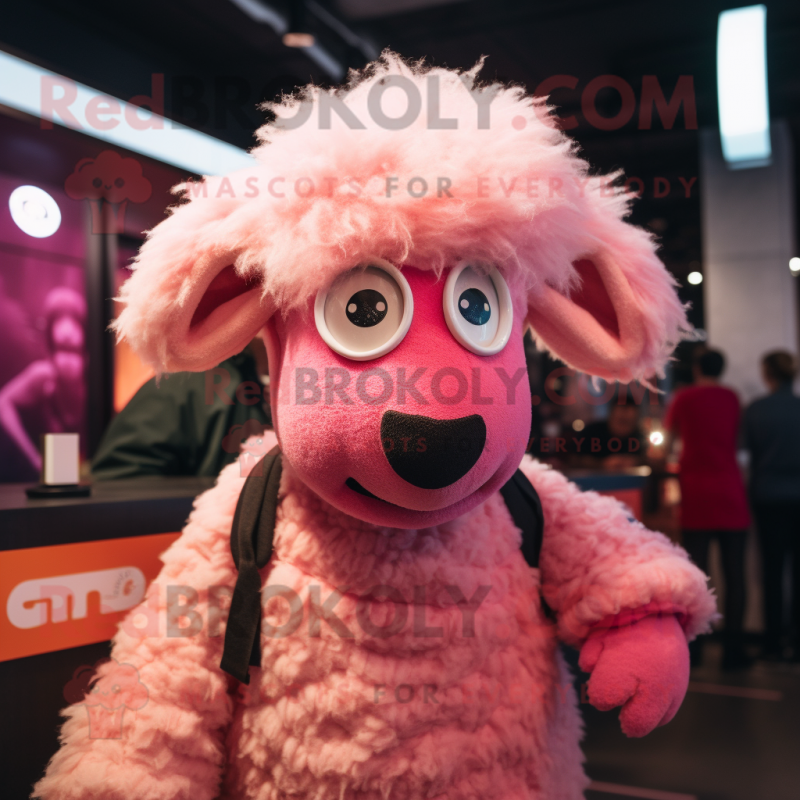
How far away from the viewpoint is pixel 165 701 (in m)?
0.80

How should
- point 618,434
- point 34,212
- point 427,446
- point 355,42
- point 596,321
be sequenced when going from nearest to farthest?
1. point 427,446
2. point 596,321
3. point 34,212
4. point 618,434
5. point 355,42

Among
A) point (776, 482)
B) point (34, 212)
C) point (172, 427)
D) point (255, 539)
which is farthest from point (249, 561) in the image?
point (776, 482)

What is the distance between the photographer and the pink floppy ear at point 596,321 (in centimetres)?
85

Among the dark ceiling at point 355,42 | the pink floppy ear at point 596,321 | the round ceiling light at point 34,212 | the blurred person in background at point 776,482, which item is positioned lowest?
the blurred person in background at point 776,482

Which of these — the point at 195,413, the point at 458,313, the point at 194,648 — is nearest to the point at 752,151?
the point at 195,413

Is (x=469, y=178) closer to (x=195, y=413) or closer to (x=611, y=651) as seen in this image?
(x=611, y=651)

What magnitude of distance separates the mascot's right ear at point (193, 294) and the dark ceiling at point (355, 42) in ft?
8.14

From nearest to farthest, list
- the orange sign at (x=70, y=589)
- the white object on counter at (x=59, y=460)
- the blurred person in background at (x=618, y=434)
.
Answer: the orange sign at (x=70, y=589) < the white object on counter at (x=59, y=460) < the blurred person in background at (x=618, y=434)

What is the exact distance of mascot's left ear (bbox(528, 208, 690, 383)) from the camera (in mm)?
852

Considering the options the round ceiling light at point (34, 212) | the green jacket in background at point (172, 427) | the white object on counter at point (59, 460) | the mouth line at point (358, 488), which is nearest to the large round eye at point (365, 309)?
the mouth line at point (358, 488)

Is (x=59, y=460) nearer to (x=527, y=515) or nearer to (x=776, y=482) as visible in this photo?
(x=527, y=515)

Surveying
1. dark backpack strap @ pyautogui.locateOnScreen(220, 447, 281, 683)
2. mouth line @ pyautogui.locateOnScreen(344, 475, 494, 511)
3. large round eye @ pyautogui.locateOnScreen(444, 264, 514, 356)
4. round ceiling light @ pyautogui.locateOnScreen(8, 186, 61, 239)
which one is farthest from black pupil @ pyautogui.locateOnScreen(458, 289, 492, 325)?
round ceiling light @ pyautogui.locateOnScreen(8, 186, 61, 239)

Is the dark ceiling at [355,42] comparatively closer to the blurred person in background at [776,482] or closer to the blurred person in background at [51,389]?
the blurred person in background at [776,482]

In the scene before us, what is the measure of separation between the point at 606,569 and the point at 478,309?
375 millimetres
